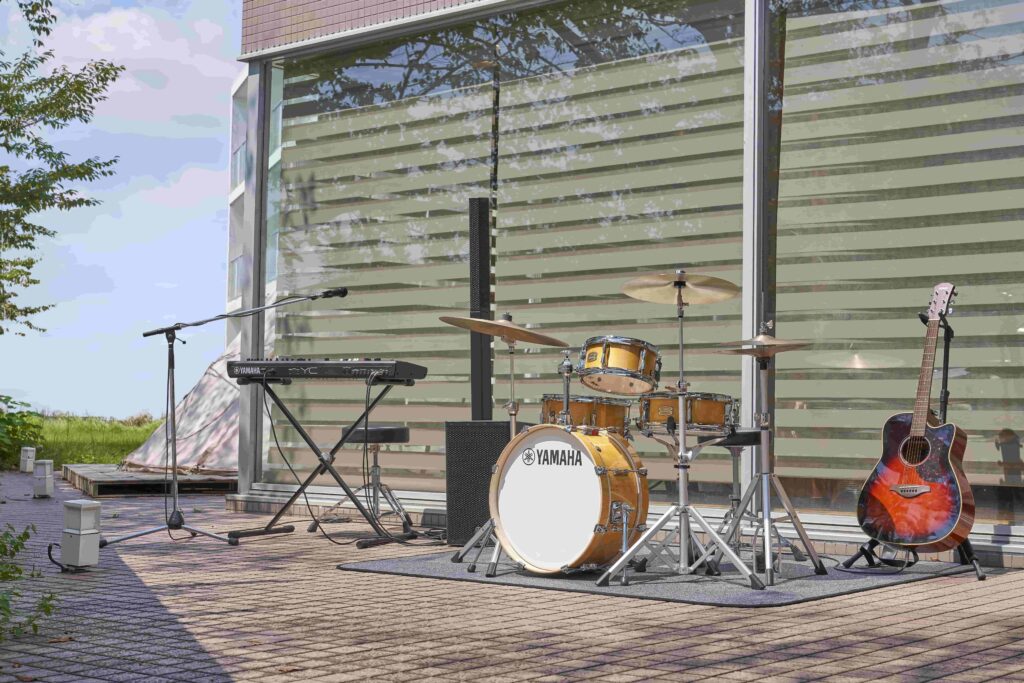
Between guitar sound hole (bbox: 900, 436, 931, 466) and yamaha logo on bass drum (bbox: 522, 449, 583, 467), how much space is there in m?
1.76

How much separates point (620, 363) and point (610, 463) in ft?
1.55

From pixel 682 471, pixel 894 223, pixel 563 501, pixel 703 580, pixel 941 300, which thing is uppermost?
pixel 894 223

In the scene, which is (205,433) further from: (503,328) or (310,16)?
(503,328)

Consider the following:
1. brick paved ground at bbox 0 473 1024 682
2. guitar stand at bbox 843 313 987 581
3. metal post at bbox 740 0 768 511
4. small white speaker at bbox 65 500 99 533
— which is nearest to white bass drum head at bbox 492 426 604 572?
brick paved ground at bbox 0 473 1024 682

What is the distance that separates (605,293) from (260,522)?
9.73 feet

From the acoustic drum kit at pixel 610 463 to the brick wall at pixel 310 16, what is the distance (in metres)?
3.73

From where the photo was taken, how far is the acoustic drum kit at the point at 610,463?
Answer: 5.85 metres

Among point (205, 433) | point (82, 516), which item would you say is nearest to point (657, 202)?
point (82, 516)

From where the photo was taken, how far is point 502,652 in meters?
4.09

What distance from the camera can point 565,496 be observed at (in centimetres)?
592

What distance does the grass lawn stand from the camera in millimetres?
16219

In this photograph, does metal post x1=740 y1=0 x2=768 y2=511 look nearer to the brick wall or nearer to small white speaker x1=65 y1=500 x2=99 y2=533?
the brick wall

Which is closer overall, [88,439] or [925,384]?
[925,384]

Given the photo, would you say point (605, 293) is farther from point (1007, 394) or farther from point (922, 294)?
point (1007, 394)
